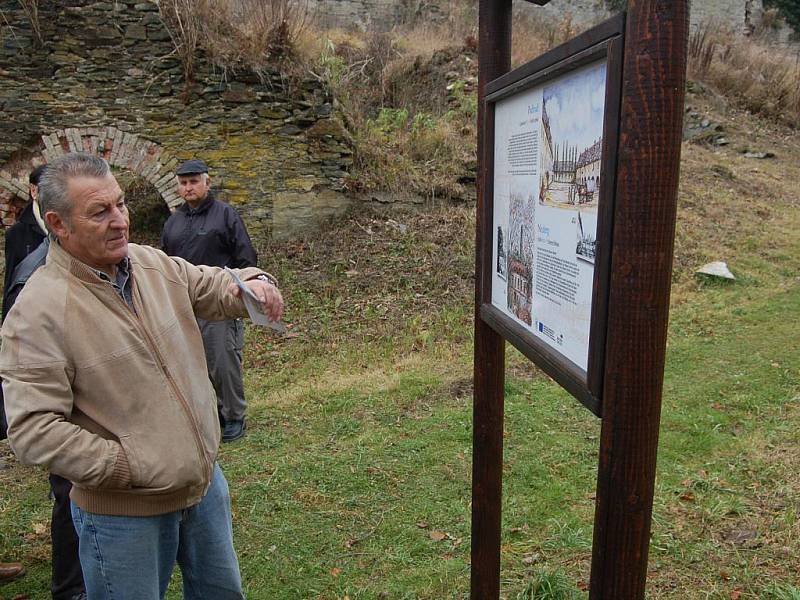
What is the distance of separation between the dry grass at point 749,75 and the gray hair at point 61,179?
17.6 m

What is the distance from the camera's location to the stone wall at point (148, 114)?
799 centimetres

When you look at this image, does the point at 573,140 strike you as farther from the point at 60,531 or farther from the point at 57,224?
the point at 60,531

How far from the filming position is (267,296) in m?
2.23

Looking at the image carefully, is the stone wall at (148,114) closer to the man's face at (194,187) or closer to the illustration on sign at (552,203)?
the man's face at (194,187)

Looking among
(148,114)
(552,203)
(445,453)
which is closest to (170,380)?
(552,203)

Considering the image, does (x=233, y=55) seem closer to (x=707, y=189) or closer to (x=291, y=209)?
(x=291, y=209)

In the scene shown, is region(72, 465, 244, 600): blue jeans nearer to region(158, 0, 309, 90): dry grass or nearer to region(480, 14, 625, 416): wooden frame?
→ region(480, 14, 625, 416): wooden frame

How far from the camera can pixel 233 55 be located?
8562mm

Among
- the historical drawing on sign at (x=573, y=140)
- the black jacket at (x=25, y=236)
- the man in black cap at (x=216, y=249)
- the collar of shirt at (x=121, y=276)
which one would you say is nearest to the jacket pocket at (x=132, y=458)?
the collar of shirt at (x=121, y=276)

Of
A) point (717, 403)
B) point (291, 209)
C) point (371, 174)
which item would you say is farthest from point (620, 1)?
point (717, 403)

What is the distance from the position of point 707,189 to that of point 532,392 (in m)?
7.96

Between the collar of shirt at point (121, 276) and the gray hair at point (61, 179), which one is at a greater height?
the gray hair at point (61, 179)

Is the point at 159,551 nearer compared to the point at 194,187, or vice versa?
the point at 159,551

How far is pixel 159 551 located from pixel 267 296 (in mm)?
914
